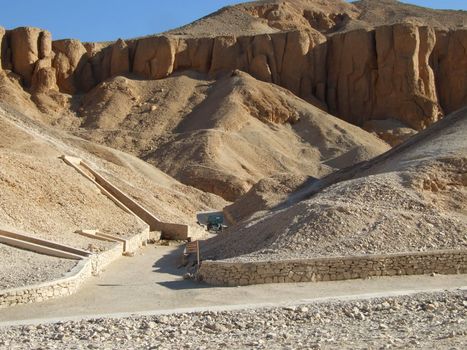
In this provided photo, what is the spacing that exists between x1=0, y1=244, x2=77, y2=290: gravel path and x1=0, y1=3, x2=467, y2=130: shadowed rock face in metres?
48.4

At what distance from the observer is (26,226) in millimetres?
22875

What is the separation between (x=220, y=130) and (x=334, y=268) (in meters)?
39.5

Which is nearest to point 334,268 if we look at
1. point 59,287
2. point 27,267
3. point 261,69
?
point 59,287

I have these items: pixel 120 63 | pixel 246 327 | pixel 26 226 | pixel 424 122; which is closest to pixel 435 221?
pixel 246 327

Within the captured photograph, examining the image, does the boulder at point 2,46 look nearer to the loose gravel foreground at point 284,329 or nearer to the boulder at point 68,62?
the boulder at point 68,62

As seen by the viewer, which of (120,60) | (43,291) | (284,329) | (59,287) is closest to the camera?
(284,329)

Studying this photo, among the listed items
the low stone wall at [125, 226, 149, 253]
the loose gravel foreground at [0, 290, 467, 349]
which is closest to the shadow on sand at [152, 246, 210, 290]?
the low stone wall at [125, 226, 149, 253]

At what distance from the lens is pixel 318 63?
70.8 m

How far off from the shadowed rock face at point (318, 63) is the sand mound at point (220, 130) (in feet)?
11.0

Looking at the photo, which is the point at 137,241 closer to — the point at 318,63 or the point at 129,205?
the point at 129,205

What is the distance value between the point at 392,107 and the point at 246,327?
58247 millimetres

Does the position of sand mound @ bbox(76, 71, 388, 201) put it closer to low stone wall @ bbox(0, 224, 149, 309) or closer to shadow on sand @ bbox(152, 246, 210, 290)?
shadow on sand @ bbox(152, 246, 210, 290)

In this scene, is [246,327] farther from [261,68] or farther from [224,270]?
[261,68]

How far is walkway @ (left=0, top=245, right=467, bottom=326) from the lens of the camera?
548 inches
